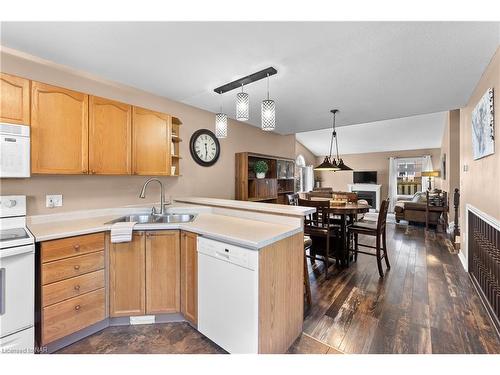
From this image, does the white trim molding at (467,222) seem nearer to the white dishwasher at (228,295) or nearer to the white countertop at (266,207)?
the white countertop at (266,207)

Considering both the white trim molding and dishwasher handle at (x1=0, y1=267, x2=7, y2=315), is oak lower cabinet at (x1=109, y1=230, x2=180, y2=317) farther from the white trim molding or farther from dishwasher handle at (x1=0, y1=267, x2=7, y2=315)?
the white trim molding

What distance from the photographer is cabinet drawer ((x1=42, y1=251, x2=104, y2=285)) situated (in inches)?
61.0

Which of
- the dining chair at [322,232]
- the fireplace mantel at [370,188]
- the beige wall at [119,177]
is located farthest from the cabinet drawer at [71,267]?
the fireplace mantel at [370,188]

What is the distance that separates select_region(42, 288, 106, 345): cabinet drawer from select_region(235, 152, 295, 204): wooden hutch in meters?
2.40

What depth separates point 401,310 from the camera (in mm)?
2098

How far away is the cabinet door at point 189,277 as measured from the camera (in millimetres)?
1777

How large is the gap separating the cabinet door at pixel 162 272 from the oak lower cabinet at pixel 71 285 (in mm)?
347

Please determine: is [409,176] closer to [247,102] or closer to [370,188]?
[370,188]

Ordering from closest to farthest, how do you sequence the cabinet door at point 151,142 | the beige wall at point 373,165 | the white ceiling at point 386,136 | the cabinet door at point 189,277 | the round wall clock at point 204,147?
the cabinet door at point 189,277, the cabinet door at point 151,142, the round wall clock at point 204,147, the white ceiling at point 386,136, the beige wall at point 373,165

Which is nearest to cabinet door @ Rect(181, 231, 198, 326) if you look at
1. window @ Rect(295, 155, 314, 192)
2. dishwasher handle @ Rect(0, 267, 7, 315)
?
dishwasher handle @ Rect(0, 267, 7, 315)

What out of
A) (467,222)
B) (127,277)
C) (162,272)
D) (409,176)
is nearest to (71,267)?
(127,277)

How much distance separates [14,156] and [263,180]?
314 cm
